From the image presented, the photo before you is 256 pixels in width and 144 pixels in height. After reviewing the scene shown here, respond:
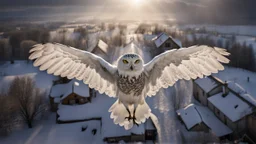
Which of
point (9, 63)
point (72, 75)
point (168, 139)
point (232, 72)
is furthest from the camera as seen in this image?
point (9, 63)

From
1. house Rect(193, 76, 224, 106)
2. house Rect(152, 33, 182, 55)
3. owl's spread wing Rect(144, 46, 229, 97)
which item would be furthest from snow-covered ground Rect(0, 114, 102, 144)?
house Rect(152, 33, 182, 55)

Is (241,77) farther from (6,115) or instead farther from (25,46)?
(25,46)

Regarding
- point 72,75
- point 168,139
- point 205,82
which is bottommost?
point 168,139

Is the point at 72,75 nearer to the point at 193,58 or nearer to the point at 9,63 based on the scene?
the point at 193,58

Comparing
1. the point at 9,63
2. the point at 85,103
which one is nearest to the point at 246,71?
the point at 85,103

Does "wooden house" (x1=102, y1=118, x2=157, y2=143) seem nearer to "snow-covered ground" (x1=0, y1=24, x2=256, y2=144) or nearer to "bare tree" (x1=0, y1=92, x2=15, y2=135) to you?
"snow-covered ground" (x1=0, y1=24, x2=256, y2=144)

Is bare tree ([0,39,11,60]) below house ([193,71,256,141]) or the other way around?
the other way around

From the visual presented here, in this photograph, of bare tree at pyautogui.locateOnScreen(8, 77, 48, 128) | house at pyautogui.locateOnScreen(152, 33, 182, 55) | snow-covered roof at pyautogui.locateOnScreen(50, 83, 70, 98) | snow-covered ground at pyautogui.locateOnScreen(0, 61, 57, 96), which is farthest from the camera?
house at pyautogui.locateOnScreen(152, 33, 182, 55)
